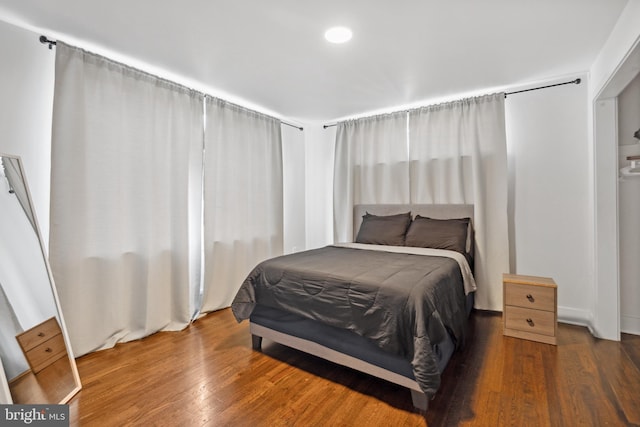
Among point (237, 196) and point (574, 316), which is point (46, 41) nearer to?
point (237, 196)

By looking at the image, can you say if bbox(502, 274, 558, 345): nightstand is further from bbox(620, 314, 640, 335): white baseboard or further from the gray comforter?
bbox(620, 314, 640, 335): white baseboard

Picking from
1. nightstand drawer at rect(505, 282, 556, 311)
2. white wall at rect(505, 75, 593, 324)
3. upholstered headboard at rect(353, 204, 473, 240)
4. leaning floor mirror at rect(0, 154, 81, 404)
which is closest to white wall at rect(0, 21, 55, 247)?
leaning floor mirror at rect(0, 154, 81, 404)

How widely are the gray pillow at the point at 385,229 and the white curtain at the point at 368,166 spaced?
0.35 m

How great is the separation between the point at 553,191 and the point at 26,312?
171 inches

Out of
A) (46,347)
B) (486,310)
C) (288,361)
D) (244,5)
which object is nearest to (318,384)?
(288,361)

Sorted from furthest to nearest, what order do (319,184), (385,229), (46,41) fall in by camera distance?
(319,184)
(385,229)
(46,41)

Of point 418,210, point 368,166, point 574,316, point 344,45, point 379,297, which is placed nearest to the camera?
point 379,297

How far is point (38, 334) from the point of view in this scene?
1.80 metres

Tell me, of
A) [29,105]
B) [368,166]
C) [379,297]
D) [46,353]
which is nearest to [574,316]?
[379,297]

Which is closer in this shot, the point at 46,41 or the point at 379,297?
the point at 379,297

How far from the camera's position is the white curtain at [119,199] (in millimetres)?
2238

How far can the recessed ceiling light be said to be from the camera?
2135 mm

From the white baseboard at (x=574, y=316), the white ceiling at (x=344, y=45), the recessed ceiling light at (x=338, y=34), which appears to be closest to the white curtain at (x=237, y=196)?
the white ceiling at (x=344, y=45)

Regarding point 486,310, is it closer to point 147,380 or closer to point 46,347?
point 147,380
